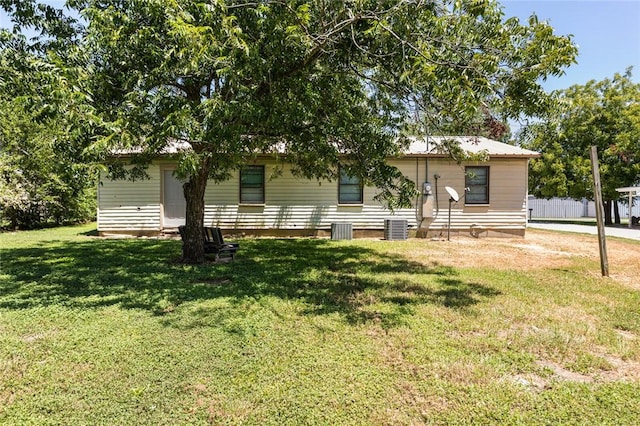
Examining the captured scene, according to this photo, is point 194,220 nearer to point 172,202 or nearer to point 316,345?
point 316,345

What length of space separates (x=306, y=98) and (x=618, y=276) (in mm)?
6615

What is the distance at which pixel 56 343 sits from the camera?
3539 millimetres

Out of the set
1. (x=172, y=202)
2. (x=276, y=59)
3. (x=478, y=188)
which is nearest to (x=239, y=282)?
(x=276, y=59)

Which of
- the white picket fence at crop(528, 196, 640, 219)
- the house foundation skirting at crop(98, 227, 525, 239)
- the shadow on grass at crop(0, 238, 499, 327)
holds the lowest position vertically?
the shadow on grass at crop(0, 238, 499, 327)

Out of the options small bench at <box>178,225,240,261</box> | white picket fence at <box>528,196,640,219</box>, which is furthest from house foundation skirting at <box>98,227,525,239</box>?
white picket fence at <box>528,196,640,219</box>

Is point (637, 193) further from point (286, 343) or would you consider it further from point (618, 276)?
point (286, 343)

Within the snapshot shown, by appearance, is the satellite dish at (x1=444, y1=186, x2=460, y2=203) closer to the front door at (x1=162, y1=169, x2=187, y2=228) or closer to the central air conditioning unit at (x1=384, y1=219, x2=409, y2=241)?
the central air conditioning unit at (x1=384, y1=219, x2=409, y2=241)

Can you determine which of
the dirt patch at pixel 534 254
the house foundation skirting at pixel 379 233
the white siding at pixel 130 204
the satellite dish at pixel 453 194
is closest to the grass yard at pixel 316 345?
the dirt patch at pixel 534 254

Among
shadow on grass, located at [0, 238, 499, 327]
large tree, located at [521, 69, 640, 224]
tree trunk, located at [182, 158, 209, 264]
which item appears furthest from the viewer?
large tree, located at [521, 69, 640, 224]

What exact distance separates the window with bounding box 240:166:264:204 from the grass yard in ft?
17.3

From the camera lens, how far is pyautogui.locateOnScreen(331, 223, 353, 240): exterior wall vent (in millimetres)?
11906

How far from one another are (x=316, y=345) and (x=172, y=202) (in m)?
10.1

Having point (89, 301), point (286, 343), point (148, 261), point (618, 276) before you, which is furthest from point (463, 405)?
point (148, 261)

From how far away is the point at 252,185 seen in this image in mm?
12195
